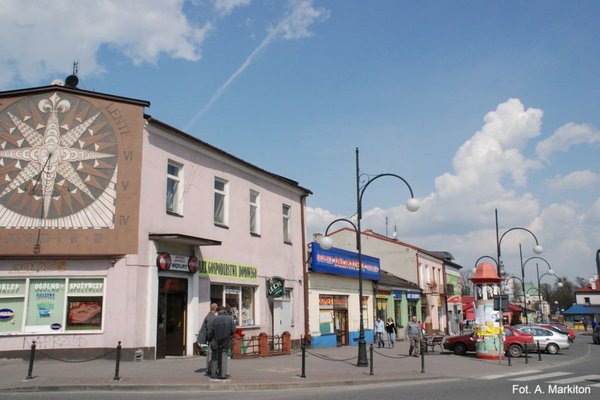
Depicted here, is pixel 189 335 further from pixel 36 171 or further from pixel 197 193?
pixel 36 171

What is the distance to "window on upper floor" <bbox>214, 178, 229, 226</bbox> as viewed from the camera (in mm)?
21844

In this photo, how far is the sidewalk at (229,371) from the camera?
1251 cm

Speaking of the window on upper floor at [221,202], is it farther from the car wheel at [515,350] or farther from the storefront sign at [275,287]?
the car wheel at [515,350]

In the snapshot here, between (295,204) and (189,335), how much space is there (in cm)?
1011

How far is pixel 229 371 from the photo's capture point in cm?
1541

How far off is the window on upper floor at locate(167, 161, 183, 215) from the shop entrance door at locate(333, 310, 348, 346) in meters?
13.2

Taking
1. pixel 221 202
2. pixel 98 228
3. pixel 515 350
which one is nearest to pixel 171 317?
pixel 98 228

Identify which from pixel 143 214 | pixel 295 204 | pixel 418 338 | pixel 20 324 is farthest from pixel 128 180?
pixel 418 338

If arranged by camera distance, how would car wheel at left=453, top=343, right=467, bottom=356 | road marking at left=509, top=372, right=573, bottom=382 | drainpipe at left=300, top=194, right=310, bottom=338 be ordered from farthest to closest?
1. drainpipe at left=300, top=194, right=310, bottom=338
2. car wheel at left=453, top=343, right=467, bottom=356
3. road marking at left=509, top=372, right=573, bottom=382

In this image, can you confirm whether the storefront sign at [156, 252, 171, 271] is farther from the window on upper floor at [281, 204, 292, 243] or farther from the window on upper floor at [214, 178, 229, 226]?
the window on upper floor at [281, 204, 292, 243]

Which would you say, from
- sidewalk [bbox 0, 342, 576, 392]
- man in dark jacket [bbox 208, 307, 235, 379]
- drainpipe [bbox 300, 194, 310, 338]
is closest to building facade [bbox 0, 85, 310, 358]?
sidewalk [bbox 0, 342, 576, 392]

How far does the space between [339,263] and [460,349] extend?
7817 mm

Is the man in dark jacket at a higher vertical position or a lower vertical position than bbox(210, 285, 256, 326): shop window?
lower

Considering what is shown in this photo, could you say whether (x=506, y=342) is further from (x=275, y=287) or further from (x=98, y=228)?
(x=98, y=228)
